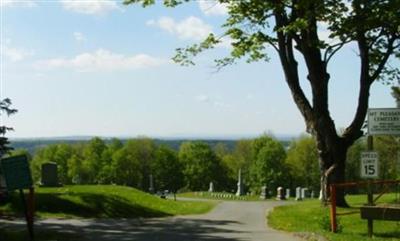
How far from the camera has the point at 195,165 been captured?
106m

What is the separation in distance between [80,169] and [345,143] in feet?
308

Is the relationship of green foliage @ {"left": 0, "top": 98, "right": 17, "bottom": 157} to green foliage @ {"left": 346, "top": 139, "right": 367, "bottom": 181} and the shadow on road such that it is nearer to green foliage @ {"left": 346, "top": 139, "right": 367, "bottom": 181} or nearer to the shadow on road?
the shadow on road

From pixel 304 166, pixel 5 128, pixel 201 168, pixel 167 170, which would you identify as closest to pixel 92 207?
pixel 5 128

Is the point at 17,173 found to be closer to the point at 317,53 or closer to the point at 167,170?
the point at 317,53

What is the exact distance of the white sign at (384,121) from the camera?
14.8 metres

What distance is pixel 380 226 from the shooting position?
17578mm

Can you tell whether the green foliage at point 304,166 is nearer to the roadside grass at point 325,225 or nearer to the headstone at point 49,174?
the headstone at point 49,174

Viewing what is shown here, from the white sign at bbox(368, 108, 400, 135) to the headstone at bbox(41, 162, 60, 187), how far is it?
21679 mm

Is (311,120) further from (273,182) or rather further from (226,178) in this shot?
(226,178)

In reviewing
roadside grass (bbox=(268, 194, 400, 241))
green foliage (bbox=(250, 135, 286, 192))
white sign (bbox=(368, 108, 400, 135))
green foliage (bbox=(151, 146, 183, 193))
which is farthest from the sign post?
green foliage (bbox=(151, 146, 183, 193))

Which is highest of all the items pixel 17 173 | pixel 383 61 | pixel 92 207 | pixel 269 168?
pixel 383 61

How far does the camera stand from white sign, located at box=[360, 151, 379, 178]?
49.7ft

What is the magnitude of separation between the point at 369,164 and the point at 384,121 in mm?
1076

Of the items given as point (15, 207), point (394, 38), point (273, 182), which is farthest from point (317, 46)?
point (273, 182)
